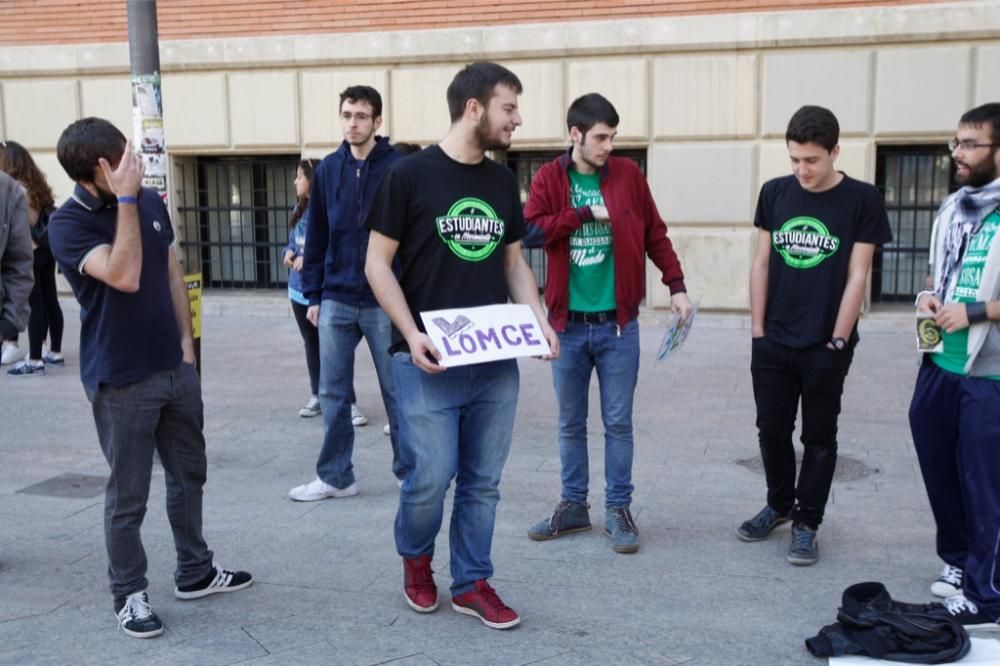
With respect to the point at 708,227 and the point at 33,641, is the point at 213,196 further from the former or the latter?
the point at 33,641

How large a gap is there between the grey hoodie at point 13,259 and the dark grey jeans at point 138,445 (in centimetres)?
78

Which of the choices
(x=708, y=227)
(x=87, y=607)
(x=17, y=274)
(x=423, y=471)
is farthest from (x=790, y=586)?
(x=708, y=227)

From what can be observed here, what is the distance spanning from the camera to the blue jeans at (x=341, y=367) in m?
5.67

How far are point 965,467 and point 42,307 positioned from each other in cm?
795

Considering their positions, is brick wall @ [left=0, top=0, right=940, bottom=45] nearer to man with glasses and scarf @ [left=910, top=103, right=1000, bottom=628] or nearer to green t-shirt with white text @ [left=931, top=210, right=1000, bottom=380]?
man with glasses and scarf @ [left=910, top=103, right=1000, bottom=628]

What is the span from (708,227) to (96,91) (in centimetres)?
762

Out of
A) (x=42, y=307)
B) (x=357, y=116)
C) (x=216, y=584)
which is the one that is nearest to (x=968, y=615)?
(x=216, y=584)

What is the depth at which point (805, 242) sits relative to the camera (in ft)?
15.6

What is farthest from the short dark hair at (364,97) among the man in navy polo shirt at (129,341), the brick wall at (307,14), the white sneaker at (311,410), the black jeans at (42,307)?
the brick wall at (307,14)

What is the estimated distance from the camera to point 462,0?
39.2 ft

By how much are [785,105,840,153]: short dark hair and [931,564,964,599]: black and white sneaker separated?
1850mm

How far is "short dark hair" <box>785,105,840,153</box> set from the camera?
455 cm

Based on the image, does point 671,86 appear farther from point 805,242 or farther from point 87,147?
point 87,147

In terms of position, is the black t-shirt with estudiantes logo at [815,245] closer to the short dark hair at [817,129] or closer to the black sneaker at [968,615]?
the short dark hair at [817,129]
